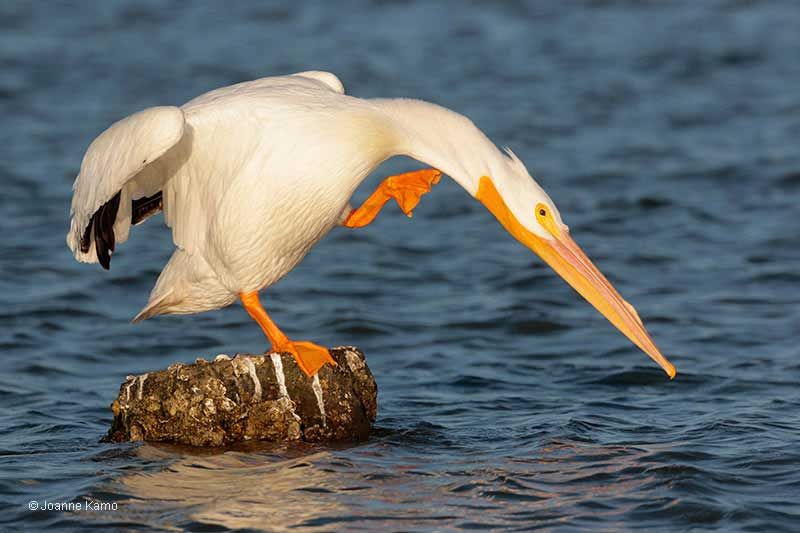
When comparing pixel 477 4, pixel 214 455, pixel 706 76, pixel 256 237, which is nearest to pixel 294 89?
pixel 256 237

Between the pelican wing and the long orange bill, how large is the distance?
4.63ft

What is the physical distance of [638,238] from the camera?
11133 millimetres

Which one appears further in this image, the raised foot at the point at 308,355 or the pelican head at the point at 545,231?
the raised foot at the point at 308,355

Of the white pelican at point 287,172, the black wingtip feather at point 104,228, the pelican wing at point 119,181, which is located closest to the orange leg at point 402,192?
the white pelican at point 287,172

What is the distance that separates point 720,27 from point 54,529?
14.3 metres

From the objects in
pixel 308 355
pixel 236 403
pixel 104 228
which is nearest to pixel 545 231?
pixel 308 355

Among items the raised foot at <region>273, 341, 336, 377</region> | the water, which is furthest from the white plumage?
the water

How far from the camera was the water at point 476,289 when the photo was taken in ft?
18.9

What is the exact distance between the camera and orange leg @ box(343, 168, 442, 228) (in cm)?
669

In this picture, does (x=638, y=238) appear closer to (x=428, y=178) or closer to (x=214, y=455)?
(x=428, y=178)

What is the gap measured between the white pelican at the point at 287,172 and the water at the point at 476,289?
0.74 m

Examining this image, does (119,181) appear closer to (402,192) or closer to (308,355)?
(308,355)

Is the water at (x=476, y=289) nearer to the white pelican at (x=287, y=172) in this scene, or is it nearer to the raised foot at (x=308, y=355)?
the raised foot at (x=308, y=355)

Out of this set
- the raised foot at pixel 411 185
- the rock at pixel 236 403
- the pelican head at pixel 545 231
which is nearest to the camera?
the pelican head at pixel 545 231
